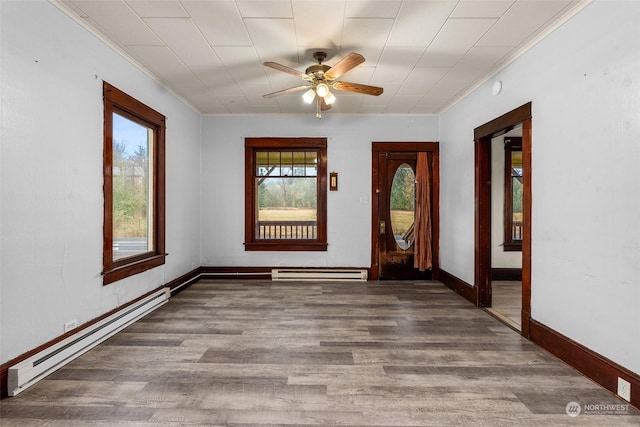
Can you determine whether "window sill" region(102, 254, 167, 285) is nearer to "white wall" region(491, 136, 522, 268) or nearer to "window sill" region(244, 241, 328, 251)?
"window sill" region(244, 241, 328, 251)

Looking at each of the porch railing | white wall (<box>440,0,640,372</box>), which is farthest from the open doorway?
the porch railing

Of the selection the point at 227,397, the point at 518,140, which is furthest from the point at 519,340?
the point at 518,140

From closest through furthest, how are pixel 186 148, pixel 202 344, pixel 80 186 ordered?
pixel 80 186, pixel 202 344, pixel 186 148

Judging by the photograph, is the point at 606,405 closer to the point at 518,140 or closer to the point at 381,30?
the point at 381,30

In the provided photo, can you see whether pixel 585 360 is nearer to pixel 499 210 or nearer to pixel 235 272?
pixel 499 210

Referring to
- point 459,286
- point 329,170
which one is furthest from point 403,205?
point 459,286

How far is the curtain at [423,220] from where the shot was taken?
5617 mm

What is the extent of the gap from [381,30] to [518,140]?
417 cm

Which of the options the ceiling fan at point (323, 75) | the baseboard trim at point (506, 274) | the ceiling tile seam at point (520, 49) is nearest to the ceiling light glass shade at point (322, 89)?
the ceiling fan at point (323, 75)

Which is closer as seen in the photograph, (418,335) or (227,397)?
(227,397)

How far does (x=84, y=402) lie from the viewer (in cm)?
216

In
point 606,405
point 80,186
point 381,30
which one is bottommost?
point 606,405

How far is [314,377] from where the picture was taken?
8.09 ft

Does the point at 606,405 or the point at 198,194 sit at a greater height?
the point at 198,194
